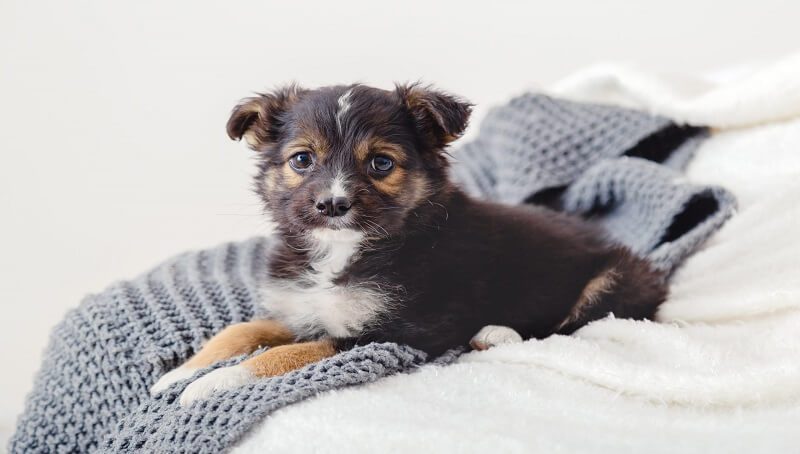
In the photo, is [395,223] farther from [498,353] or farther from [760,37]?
[760,37]

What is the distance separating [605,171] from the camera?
329cm

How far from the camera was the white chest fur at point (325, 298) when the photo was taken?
226 centimetres

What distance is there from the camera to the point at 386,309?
2.24 metres

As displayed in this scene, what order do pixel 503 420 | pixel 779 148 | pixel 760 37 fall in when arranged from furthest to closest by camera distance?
pixel 760 37
pixel 779 148
pixel 503 420

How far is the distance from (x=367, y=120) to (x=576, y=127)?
1620mm

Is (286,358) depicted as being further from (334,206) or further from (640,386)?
(640,386)

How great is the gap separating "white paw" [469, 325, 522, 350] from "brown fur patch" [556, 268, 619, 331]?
0.91 feet

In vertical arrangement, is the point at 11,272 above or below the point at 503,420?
below

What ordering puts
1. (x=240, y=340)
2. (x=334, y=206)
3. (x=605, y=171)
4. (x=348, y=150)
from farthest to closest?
(x=605, y=171) < (x=240, y=340) < (x=348, y=150) < (x=334, y=206)

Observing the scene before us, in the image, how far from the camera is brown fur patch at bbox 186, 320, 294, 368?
7.39 feet

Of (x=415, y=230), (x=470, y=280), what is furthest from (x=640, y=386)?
(x=415, y=230)

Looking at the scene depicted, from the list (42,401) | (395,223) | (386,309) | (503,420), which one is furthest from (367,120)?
(42,401)

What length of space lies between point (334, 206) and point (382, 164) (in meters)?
0.25

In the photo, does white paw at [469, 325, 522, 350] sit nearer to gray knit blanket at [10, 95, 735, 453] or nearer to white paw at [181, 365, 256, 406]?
gray knit blanket at [10, 95, 735, 453]
